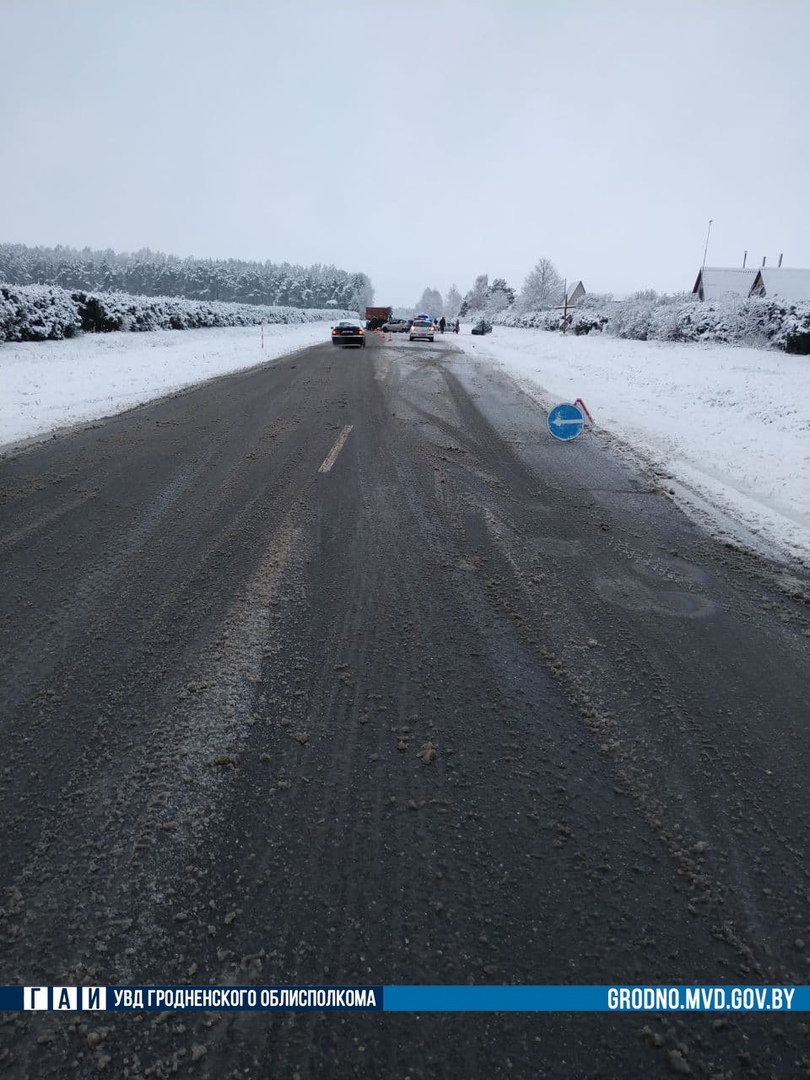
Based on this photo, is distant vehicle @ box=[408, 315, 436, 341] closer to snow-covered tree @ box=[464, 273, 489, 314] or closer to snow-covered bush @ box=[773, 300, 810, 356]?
snow-covered bush @ box=[773, 300, 810, 356]

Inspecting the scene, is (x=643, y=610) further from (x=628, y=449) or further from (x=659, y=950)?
(x=628, y=449)

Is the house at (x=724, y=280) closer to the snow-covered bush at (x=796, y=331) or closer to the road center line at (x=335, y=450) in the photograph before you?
the snow-covered bush at (x=796, y=331)

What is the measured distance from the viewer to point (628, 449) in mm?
9812

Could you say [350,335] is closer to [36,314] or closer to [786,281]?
[36,314]

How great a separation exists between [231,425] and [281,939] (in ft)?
31.1

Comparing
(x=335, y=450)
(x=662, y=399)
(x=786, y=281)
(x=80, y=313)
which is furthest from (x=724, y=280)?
(x=335, y=450)

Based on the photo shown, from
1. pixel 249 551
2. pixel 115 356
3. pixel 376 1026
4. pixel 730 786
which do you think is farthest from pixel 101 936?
pixel 115 356

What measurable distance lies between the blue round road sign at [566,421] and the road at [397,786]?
448 centimetres

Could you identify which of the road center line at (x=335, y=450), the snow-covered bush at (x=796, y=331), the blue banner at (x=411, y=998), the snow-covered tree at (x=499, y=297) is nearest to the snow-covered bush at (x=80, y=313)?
the road center line at (x=335, y=450)

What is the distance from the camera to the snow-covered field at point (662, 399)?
7.29 metres

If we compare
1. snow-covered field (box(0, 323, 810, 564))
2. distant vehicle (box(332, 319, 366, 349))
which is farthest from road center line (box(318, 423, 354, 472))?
distant vehicle (box(332, 319, 366, 349))

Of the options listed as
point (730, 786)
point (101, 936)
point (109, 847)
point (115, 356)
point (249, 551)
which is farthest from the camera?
point (115, 356)

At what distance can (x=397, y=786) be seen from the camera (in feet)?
8.84

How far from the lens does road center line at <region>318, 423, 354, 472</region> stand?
7.88 meters
